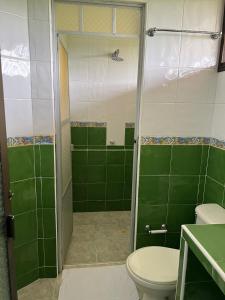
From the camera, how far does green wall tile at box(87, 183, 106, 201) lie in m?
3.10

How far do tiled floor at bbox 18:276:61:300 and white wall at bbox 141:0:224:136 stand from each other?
1462 millimetres

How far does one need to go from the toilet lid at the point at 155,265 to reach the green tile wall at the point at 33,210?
753 millimetres

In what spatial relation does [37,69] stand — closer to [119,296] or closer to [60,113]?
[60,113]


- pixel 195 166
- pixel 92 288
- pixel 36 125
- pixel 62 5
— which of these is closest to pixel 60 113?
pixel 36 125

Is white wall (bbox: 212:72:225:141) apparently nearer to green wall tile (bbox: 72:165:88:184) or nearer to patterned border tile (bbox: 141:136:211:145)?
patterned border tile (bbox: 141:136:211:145)

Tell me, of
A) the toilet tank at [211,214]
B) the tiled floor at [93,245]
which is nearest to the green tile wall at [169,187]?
the toilet tank at [211,214]

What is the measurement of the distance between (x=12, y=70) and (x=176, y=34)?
1.23m

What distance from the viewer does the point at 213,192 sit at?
1933 mm

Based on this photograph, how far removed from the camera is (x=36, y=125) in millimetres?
1769

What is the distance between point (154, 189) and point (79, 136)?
1290 millimetres

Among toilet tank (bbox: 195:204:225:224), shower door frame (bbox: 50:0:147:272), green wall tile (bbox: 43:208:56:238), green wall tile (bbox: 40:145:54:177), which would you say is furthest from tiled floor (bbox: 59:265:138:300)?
green wall tile (bbox: 40:145:54:177)

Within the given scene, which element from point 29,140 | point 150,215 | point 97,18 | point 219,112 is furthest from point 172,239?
point 97,18

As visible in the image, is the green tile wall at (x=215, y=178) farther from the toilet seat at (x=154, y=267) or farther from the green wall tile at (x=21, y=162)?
the green wall tile at (x=21, y=162)

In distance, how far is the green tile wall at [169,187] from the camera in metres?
1.96
